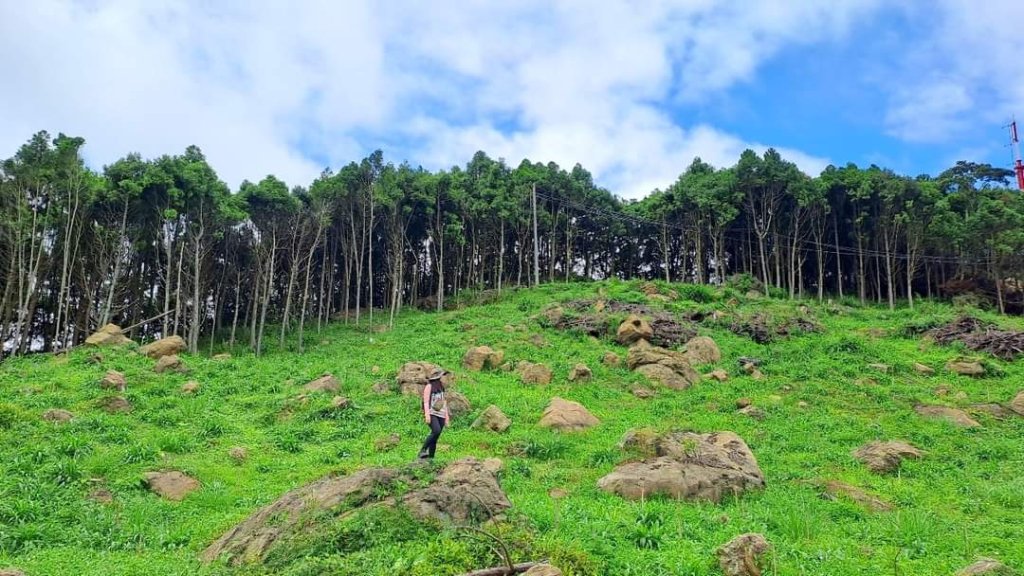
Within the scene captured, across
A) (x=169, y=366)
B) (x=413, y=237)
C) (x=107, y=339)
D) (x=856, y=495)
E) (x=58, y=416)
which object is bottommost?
(x=856, y=495)

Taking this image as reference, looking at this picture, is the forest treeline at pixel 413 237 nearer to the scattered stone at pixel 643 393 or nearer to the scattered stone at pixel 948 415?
the scattered stone at pixel 643 393

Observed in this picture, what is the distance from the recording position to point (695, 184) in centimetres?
4478

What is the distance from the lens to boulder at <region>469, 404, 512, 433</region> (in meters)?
15.3

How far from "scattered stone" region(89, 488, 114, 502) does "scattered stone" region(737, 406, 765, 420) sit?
540 inches

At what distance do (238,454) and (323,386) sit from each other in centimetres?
581

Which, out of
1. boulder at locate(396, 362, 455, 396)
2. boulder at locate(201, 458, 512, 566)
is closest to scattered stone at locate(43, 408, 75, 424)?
boulder at locate(396, 362, 455, 396)

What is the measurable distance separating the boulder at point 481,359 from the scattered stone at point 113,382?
993 cm

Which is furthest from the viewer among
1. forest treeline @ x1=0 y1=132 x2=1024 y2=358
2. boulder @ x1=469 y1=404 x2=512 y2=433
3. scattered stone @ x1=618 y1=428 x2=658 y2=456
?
forest treeline @ x1=0 y1=132 x2=1024 y2=358

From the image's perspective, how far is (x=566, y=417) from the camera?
1577 cm

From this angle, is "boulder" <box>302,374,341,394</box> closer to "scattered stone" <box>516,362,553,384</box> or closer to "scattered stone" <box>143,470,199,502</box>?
"scattered stone" <box>516,362,553,384</box>

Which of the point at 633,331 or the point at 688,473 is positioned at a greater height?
the point at 633,331

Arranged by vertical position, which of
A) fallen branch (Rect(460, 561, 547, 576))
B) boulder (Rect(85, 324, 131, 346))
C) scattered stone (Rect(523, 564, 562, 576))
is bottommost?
fallen branch (Rect(460, 561, 547, 576))

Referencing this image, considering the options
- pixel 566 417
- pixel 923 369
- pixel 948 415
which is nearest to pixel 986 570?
pixel 566 417

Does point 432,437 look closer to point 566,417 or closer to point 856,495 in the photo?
point 566,417
